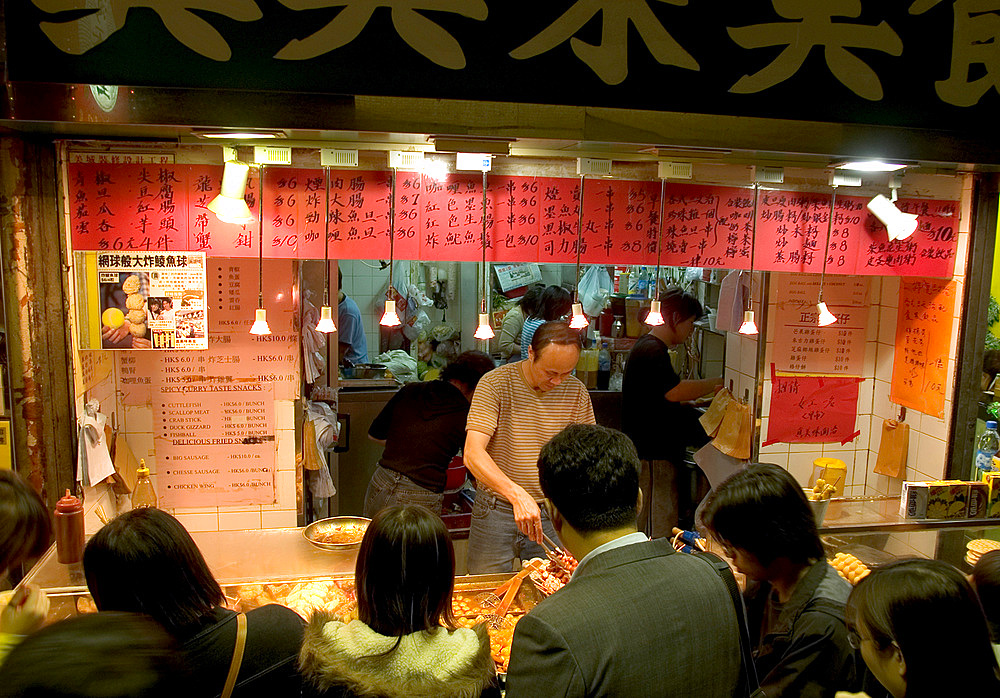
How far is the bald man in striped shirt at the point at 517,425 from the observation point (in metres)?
4.12

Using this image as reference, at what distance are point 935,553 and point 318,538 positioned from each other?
318cm

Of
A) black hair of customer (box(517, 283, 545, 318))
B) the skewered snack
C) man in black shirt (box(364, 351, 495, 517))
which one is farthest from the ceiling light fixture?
black hair of customer (box(517, 283, 545, 318))

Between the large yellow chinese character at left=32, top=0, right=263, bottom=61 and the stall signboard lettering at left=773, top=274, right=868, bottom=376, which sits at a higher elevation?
the large yellow chinese character at left=32, top=0, right=263, bottom=61

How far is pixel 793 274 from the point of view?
5125 millimetres

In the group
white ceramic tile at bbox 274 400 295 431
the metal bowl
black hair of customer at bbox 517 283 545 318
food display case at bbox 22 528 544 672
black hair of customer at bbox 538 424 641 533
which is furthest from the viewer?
black hair of customer at bbox 517 283 545 318

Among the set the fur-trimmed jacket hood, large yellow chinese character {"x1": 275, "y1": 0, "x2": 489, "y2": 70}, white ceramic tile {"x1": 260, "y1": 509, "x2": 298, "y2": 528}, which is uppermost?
large yellow chinese character {"x1": 275, "y1": 0, "x2": 489, "y2": 70}

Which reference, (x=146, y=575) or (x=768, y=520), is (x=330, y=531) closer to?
(x=146, y=575)

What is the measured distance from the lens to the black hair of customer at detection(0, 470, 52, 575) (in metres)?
2.50

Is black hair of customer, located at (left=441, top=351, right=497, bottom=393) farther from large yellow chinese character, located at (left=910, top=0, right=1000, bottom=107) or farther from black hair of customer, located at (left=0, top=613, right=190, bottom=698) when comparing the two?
black hair of customer, located at (left=0, top=613, right=190, bottom=698)

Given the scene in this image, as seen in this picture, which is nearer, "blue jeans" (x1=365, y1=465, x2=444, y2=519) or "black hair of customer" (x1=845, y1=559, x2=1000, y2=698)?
"black hair of customer" (x1=845, y1=559, x2=1000, y2=698)

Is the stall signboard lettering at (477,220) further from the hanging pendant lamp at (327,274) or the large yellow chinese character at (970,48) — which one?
the large yellow chinese character at (970,48)

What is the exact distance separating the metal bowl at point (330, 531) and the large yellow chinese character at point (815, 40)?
2.63 metres

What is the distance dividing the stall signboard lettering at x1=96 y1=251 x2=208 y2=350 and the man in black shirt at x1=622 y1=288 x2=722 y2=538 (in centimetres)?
313

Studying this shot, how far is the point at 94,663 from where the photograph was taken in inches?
50.5
